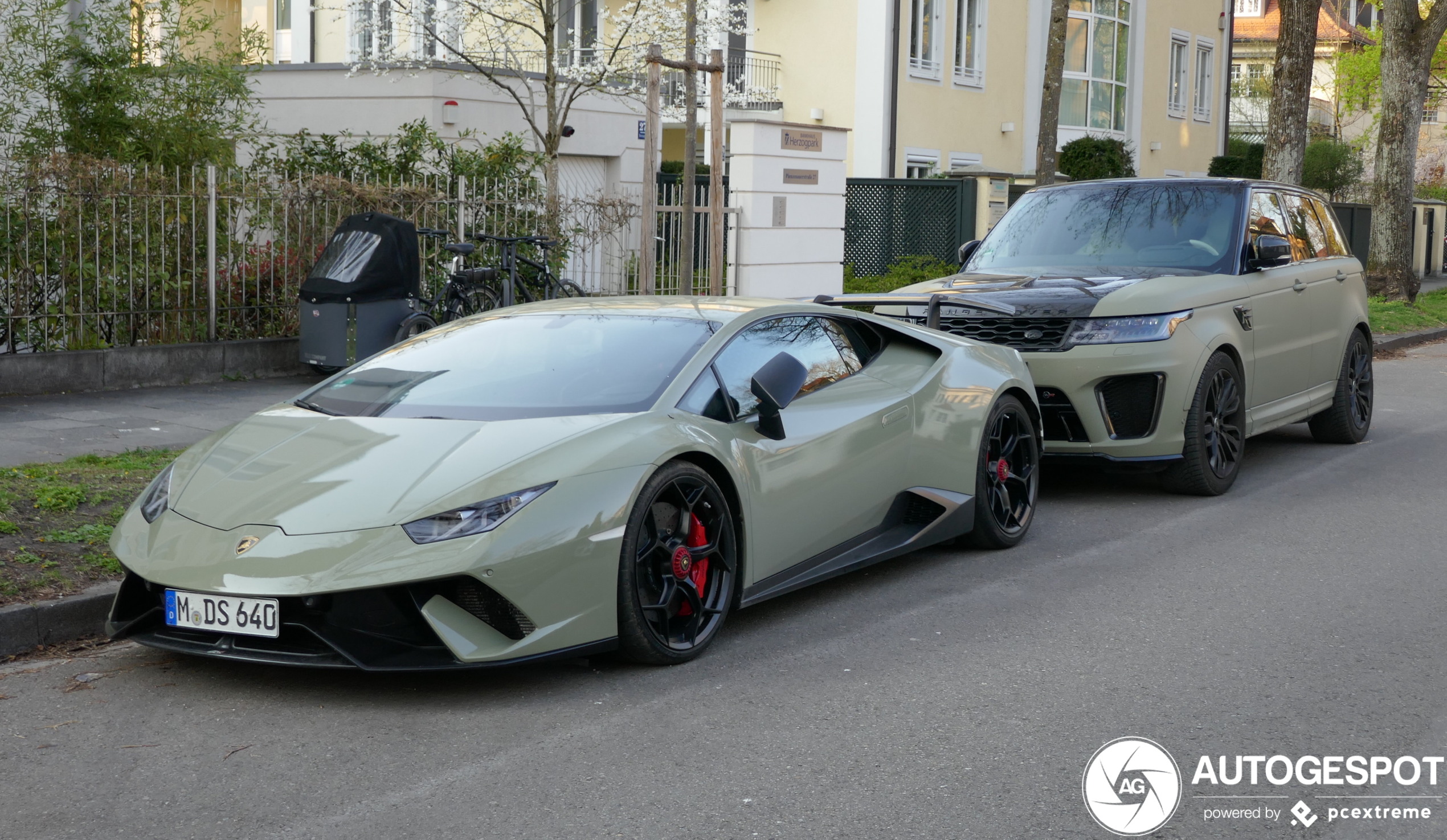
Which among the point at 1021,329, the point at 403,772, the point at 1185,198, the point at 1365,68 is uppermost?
the point at 1365,68

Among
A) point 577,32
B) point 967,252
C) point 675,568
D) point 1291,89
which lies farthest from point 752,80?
point 675,568

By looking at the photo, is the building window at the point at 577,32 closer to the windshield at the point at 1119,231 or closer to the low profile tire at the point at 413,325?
the low profile tire at the point at 413,325

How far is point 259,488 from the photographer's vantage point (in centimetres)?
503

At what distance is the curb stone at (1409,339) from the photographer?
755 inches

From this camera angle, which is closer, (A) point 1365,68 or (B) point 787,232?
(B) point 787,232

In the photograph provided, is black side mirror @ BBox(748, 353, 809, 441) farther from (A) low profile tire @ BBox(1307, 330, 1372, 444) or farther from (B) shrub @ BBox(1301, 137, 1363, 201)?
(B) shrub @ BBox(1301, 137, 1363, 201)

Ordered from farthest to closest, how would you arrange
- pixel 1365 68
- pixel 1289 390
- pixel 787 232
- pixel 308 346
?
pixel 1365 68
pixel 787 232
pixel 308 346
pixel 1289 390

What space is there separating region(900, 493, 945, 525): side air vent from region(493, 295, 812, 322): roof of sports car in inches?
37.2

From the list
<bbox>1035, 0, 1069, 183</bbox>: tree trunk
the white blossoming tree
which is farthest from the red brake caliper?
the white blossoming tree

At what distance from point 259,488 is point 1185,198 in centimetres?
658

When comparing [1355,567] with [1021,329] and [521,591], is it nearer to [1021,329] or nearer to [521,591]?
[1021,329]

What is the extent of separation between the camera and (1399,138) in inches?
986

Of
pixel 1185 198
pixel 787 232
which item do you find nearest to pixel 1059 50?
pixel 787 232

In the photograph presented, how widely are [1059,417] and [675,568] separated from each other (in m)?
3.75
